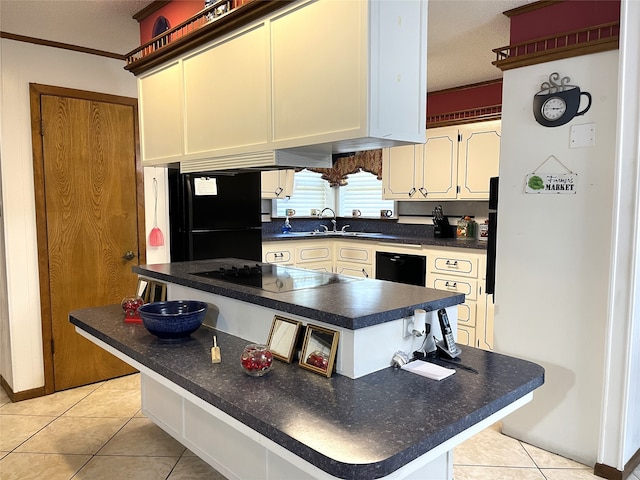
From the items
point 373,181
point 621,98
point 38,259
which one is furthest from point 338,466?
point 373,181

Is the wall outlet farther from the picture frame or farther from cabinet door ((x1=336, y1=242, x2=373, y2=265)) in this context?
cabinet door ((x1=336, y1=242, x2=373, y2=265))

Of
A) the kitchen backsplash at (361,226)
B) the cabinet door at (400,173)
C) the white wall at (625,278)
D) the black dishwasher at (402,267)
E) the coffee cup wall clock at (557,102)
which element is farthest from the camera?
the kitchen backsplash at (361,226)

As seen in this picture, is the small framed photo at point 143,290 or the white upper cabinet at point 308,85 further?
the small framed photo at point 143,290

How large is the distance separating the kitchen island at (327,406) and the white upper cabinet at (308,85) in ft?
2.18

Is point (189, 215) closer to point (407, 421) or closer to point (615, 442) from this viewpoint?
point (407, 421)

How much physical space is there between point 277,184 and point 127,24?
94.3 inches

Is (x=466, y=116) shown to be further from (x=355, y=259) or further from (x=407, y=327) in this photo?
(x=407, y=327)

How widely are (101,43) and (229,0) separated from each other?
1748 mm

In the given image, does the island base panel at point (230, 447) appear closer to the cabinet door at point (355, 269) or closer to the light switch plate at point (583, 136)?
the light switch plate at point (583, 136)

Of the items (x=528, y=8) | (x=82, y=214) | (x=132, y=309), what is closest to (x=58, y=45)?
(x=82, y=214)

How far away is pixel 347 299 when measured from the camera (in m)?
1.89

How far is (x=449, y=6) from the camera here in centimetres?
277

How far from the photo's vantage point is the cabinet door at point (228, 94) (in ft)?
7.02

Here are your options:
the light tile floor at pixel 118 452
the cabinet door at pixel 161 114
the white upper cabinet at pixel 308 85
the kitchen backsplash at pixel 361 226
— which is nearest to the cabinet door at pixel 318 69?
the white upper cabinet at pixel 308 85
